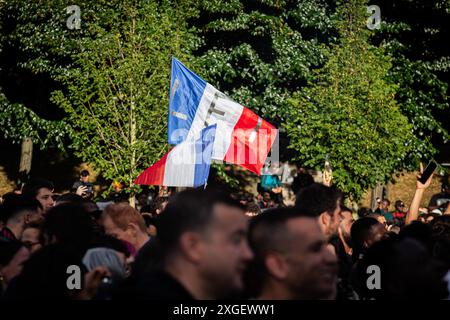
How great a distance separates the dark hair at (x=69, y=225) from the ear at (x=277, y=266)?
6.00 feet

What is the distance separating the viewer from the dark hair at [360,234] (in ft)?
24.8

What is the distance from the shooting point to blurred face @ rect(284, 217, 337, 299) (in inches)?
167

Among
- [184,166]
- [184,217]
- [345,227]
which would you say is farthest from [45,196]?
[184,217]

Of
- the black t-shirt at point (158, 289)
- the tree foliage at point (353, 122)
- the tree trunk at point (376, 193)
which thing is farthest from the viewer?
the tree trunk at point (376, 193)

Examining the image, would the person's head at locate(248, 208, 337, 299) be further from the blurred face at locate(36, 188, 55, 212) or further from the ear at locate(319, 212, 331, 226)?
the blurred face at locate(36, 188, 55, 212)

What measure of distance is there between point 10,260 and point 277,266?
82.7 inches

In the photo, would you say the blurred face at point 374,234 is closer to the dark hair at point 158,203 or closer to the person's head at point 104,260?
the person's head at point 104,260

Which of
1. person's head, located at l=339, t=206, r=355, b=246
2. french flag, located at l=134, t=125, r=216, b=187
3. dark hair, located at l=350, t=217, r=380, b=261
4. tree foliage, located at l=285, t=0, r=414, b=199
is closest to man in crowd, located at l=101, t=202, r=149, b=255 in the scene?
dark hair, located at l=350, t=217, r=380, b=261

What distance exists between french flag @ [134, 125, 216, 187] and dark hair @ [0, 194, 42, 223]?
3.32 meters

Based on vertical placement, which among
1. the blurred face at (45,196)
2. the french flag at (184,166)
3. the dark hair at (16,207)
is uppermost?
the french flag at (184,166)

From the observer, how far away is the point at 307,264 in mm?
4281

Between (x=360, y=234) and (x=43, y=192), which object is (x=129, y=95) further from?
(x=360, y=234)

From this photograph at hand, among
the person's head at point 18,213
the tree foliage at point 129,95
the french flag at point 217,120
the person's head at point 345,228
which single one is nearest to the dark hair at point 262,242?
the person's head at point 18,213
